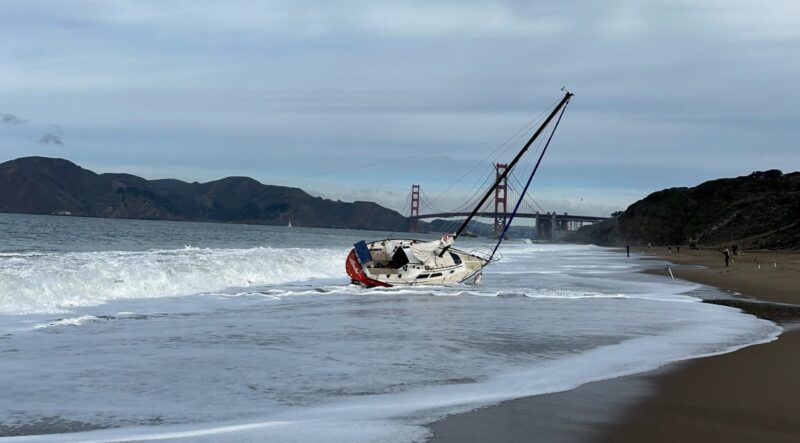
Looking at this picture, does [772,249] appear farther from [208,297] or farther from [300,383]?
[300,383]

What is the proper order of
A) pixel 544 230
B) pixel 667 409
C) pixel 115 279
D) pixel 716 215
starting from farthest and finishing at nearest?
pixel 544 230 → pixel 716 215 → pixel 115 279 → pixel 667 409

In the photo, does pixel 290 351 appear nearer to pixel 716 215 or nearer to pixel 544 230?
pixel 716 215

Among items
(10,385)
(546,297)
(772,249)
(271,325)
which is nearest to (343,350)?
(271,325)

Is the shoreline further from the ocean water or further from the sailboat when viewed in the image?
the sailboat

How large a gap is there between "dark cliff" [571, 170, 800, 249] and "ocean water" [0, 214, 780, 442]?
63.1 metres

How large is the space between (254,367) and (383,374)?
1627mm

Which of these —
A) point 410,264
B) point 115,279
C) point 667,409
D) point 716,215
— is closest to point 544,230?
point 716,215

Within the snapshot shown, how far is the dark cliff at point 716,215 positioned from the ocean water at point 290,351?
207 ft

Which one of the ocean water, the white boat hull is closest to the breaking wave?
the ocean water

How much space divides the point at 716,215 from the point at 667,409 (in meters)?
122

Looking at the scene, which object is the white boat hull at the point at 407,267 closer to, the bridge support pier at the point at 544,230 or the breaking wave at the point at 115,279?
the breaking wave at the point at 115,279

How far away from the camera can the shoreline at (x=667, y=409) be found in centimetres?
641

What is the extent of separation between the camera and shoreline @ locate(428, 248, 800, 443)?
6414mm

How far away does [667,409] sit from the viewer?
24.3 feet
